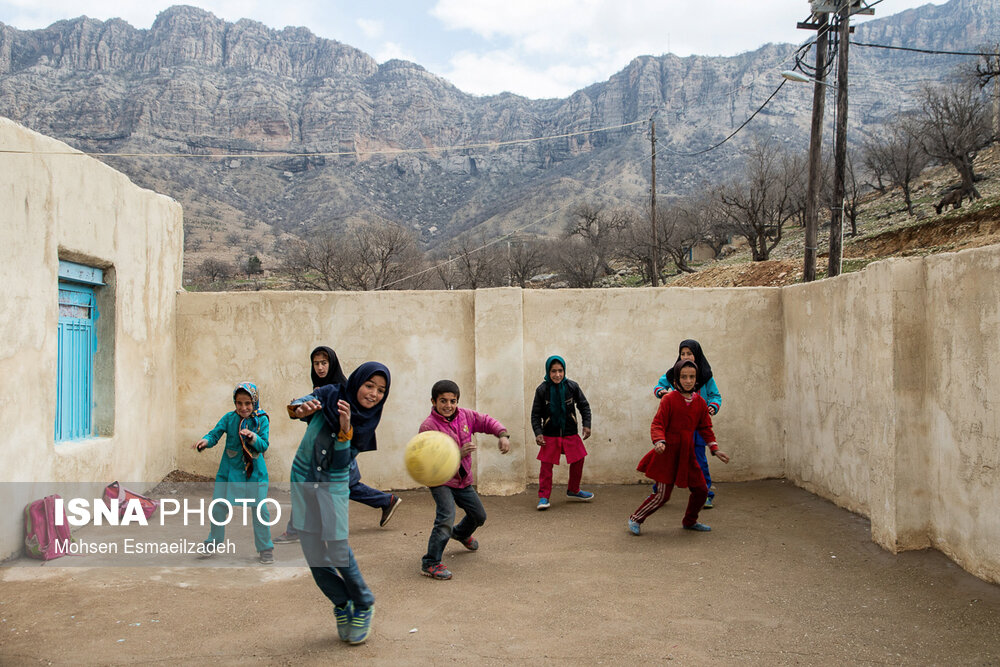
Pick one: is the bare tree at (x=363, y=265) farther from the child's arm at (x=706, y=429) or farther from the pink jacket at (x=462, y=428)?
the pink jacket at (x=462, y=428)

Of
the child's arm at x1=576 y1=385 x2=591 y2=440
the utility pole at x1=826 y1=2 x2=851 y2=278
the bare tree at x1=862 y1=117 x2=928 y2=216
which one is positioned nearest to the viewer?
the child's arm at x1=576 y1=385 x2=591 y2=440

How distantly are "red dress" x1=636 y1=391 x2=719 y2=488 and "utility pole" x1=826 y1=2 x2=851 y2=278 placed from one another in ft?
24.5

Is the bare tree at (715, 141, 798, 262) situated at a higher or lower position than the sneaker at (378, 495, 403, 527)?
higher

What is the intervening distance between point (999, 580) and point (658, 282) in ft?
92.3

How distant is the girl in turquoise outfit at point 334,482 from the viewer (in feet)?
12.2

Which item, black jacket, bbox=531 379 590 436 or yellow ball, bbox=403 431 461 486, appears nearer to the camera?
yellow ball, bbox=403 431 461 486

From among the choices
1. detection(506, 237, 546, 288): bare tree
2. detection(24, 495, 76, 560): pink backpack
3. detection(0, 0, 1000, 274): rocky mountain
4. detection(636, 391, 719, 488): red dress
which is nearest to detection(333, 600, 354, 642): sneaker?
detection(24, 495, 76, 560): pink backpack

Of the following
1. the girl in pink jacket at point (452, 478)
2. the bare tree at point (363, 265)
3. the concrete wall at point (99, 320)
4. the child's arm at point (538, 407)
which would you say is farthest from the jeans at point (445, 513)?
the bare tree at point (363, 265)

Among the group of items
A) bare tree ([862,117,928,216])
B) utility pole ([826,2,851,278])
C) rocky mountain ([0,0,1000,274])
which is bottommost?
utility pole ([826,2,851,278])

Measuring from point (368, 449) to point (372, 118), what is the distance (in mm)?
89235

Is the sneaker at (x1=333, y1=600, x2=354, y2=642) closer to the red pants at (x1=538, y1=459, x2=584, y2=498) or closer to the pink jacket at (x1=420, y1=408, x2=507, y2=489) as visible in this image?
the pink jacket at (x1=420, y1=408, x2=507, y2=489)

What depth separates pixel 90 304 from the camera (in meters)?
6.84

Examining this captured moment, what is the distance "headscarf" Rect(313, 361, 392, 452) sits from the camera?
3729 mm

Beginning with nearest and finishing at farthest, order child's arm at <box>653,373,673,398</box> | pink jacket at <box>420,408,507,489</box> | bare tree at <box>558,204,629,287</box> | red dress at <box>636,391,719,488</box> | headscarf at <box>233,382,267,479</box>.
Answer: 1. pink jacket at <box>420,408,507,489</box>
2. headscarf at <box>233,382,267,479</box>
3. red dress at <box>636,391,719,488</box>
4. child's arm at <box>653,373,673,398</box>
5. bare tree at <box>558,204,629,287</box>
